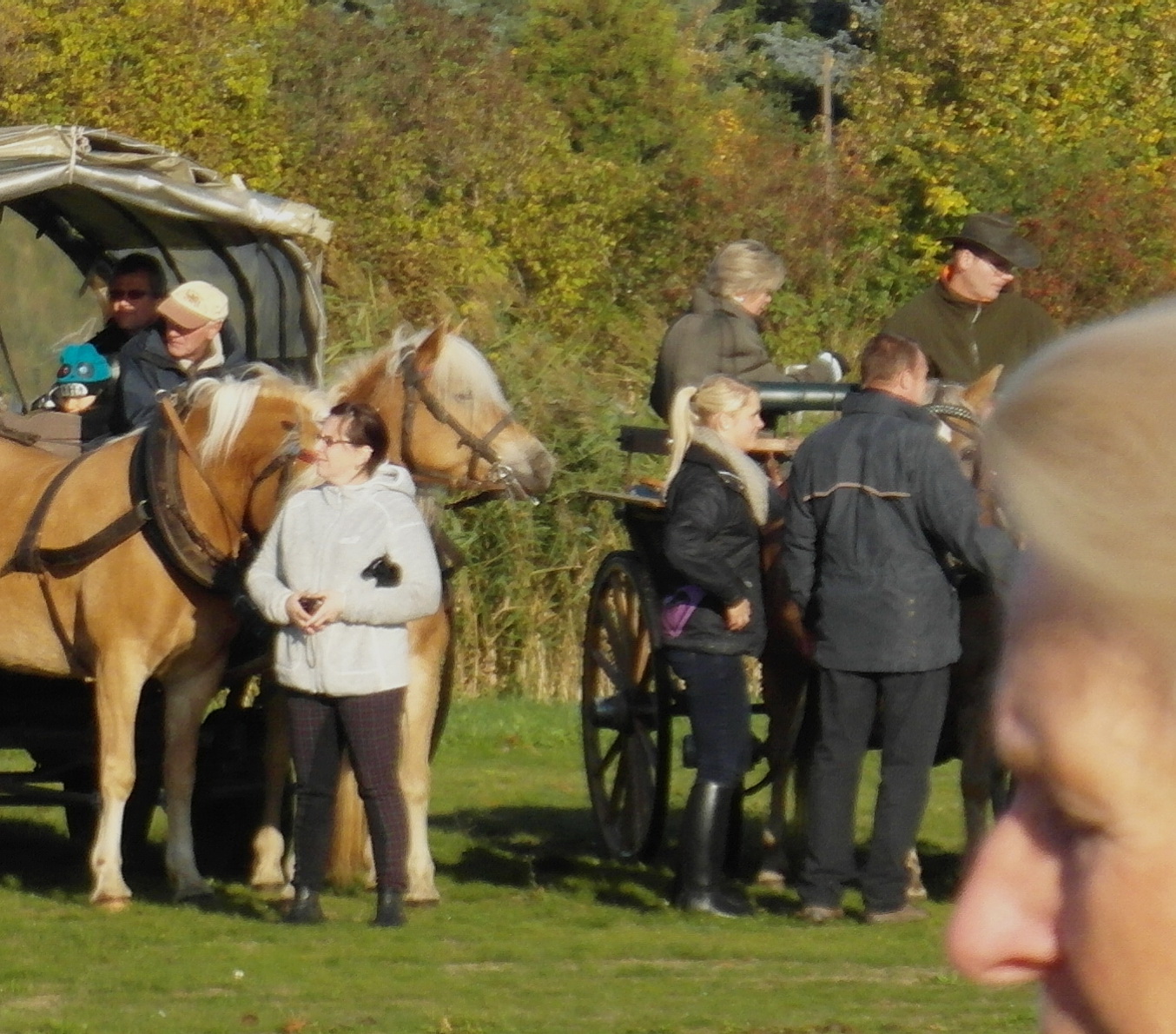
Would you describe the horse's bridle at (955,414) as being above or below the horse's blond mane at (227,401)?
above

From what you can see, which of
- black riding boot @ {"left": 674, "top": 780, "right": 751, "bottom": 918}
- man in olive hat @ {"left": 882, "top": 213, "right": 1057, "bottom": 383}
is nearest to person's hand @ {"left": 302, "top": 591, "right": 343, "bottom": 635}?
black riding boot @ {"left": 674, "top": 780, "right": 751, "bottom": 918}

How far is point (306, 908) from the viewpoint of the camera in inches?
293

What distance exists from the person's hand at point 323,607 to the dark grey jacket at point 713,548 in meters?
1.24

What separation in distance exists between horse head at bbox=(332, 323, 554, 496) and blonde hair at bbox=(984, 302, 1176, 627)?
7.04m

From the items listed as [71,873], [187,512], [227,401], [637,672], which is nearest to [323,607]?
[187,512]

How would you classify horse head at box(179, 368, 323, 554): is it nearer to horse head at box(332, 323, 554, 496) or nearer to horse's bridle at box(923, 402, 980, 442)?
horse head at box(332, 323, 554, 496)

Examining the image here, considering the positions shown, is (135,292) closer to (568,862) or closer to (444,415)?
(444,415)

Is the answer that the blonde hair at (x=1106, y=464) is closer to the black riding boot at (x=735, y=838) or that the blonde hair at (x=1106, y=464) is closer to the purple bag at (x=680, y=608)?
the purple bag at (x=680, y=608)

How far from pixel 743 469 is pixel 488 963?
1.96 m

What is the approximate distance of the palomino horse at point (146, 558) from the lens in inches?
302

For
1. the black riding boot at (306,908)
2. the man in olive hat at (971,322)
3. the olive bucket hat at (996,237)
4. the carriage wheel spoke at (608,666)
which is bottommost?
the black riding boot at (306,908)

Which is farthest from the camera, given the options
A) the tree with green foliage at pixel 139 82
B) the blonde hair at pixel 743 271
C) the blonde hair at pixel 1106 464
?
the tree with green foliage at pixel 139 82

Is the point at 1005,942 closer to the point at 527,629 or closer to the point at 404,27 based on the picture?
the point at 527,629

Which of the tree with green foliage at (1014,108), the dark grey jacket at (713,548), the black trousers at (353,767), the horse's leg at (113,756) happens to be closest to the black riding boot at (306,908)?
the black trousers at (353,767)
